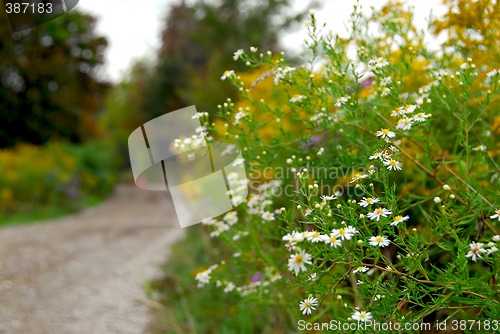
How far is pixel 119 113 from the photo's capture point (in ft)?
62.0

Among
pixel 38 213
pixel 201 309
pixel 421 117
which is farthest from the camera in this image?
pixel 38 213

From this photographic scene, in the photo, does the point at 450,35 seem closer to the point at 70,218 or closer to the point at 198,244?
the point at 198,244

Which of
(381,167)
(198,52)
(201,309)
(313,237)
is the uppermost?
(198,52)

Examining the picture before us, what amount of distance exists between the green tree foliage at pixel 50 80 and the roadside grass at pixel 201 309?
31.0 ft

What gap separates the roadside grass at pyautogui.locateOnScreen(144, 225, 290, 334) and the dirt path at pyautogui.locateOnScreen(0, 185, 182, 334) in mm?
161

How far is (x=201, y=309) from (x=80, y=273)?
1.87 m

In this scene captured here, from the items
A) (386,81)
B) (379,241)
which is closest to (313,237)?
(379,241)

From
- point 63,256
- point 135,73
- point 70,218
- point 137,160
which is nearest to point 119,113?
point 135,73

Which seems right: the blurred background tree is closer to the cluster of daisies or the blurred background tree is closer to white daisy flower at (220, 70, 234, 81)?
white daisy flower at (220, 70, 234, 81)

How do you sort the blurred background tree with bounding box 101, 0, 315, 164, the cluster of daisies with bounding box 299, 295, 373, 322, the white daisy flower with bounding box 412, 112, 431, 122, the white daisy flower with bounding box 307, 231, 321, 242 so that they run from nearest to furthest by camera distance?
the white daisy flower with bounding box 307, 231, 321, 242, the cluster of daisies with bounding box 299, 295, 373, 322, the white daisy flower with bounding box 412, 112, 431, 122, the blurred background tree with bounding box 101, 0, 315, 164

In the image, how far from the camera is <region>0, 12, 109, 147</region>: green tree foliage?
12094 millimetres

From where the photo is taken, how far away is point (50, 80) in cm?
1299

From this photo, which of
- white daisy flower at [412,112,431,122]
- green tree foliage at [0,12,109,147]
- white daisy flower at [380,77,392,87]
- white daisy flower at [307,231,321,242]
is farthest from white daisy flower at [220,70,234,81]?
green tree foliage at [0,12,109,147]

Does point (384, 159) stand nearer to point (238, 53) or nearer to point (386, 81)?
point (386, 81)
